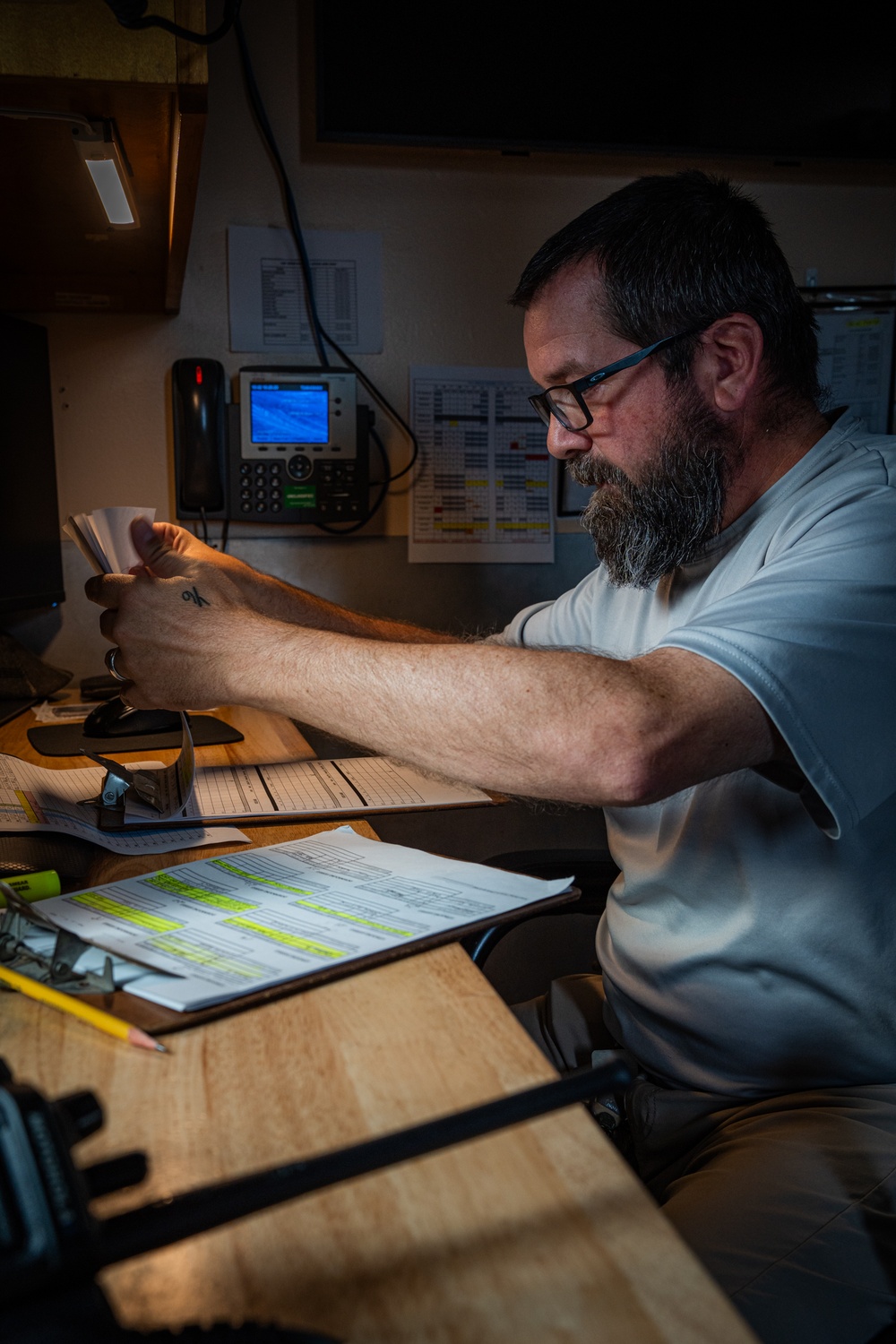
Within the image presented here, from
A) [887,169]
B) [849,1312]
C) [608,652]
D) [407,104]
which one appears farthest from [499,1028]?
[887,169]

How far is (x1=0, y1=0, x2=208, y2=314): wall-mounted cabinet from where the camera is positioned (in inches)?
32.5

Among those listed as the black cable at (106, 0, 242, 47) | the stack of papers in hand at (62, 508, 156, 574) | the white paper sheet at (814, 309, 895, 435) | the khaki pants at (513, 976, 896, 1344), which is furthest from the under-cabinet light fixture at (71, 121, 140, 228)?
the white paper sheet at (814, 309, 895, 435)

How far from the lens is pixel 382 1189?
1.35ft

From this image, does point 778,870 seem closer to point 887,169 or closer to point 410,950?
point 410,950

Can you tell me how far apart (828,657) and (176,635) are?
0.57m

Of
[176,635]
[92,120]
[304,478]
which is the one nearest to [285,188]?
[304,478]

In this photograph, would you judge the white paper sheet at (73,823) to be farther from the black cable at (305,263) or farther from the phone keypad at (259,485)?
the black cable at (305,263)

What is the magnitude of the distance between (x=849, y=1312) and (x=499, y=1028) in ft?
1.13

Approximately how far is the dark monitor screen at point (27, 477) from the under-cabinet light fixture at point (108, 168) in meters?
0.39

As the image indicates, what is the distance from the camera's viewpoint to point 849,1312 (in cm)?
65

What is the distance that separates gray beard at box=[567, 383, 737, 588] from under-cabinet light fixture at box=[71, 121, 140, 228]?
1.95ft

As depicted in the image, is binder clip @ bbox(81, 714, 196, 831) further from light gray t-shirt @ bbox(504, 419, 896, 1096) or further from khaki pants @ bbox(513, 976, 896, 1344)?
khaki pants @ bbox(513, 976, 896, 1344)

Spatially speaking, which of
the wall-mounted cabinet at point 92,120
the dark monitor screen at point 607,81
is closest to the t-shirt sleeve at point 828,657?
the wall-mounted cabinet at point 92,120

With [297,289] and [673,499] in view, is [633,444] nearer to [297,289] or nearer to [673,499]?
[673,499]
